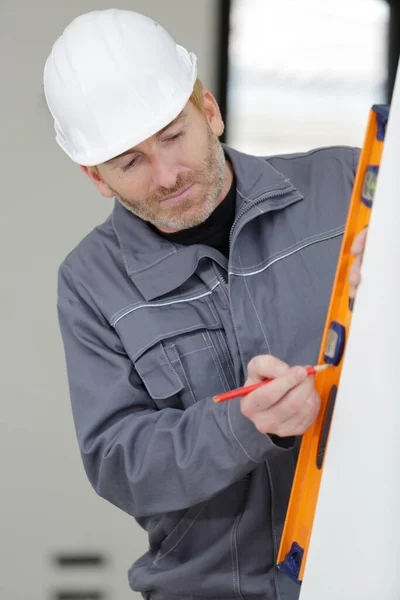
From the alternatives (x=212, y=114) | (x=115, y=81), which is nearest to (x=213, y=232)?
(x=212, y=114)

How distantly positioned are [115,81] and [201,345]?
47 cm

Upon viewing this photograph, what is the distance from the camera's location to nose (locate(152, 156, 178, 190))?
1.55 meters

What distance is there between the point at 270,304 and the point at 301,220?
0.18m

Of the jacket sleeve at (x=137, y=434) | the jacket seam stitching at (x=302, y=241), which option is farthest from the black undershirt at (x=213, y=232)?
the jacket sleeve at (x=137, y=434)

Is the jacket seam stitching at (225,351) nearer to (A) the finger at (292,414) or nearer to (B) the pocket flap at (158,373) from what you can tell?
(B) the pocket flap at (158,373)

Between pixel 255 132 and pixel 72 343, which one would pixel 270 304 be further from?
pixel 255 132

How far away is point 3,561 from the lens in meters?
3.23

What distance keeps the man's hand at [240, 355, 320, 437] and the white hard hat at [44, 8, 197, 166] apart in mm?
498

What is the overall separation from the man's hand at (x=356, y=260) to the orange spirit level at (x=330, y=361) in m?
0.02

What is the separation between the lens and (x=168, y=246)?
65.4 inches

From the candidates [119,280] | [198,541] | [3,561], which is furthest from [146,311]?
[3,561]

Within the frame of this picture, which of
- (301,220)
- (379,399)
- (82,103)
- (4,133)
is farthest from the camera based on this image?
(4,133)

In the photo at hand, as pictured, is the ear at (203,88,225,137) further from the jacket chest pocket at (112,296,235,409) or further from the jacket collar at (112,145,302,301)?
the jacket chest pocket at (112,296,235,409)

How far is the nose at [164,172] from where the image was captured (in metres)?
1.55
